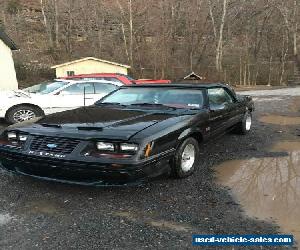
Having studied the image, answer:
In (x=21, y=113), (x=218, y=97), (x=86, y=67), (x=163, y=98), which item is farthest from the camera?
(x=86, y=67)

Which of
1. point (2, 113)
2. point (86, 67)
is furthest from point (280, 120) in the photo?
point (86, 67)

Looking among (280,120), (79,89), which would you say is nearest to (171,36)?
(280,120)

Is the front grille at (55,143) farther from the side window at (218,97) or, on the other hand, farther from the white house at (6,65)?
the white house at (6,65)

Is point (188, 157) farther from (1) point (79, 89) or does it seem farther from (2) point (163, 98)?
(1) point (79, 89)

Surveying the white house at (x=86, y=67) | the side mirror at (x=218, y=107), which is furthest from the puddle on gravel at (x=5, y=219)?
the white house at (x=86, y=67)

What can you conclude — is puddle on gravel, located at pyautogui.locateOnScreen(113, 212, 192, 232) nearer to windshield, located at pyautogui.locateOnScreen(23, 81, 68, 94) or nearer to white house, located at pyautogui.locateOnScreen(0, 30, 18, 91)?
windshield, located at pyautogui.locateOnScreen(23, 81, 68, 94)

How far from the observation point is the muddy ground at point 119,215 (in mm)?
3662

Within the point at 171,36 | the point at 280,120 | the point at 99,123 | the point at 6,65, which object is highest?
the point at 171,36

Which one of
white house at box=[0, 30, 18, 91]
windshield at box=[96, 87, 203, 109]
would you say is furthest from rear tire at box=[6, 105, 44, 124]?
white house at box=[0, 30, 18, 91]

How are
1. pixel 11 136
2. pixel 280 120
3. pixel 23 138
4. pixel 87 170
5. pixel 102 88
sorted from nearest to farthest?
pixel 87 170
pixel 23 138
pixel 11 136
pixel 102 88
pixel 280 120

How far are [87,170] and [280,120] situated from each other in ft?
25.9

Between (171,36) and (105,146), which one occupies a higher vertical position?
(171,36)

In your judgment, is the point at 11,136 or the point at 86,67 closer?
the point at 11,136

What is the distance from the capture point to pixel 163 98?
625 cm
